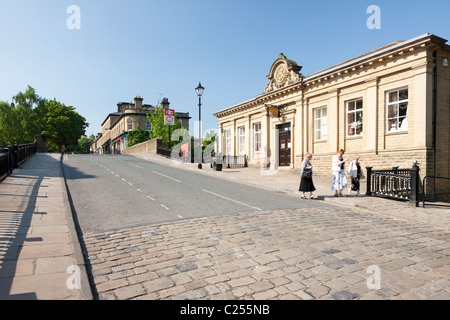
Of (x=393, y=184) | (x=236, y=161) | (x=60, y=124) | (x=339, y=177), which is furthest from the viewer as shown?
(x=60, y=124)

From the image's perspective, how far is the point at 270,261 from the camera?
14.6ft

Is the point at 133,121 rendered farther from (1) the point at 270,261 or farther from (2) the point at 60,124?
(1) the point at 270,261

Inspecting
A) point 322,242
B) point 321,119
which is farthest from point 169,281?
point 321,119

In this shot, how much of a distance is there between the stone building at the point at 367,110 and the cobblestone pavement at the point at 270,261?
9095 mm

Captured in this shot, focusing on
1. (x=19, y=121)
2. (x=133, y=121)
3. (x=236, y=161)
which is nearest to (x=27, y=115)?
(x=19, y=121)

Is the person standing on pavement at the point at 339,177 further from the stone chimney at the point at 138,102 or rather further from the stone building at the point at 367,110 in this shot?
the stone chimney at the point at 138,102

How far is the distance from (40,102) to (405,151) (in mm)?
67537

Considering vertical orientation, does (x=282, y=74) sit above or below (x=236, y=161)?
above

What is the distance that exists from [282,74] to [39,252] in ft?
70.8

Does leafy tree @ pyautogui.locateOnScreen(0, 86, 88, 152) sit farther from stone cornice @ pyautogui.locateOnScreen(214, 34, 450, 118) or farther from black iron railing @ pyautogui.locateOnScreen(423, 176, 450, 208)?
black iron railing @ pyautogui.locateOnScreen(423, 176, 450, 208)

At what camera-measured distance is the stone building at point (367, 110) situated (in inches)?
540

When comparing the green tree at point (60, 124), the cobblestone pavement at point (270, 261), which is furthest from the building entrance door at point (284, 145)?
the green tree at point (60, 124)

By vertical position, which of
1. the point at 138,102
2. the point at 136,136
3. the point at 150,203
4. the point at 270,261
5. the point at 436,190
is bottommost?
the point at 436,190
